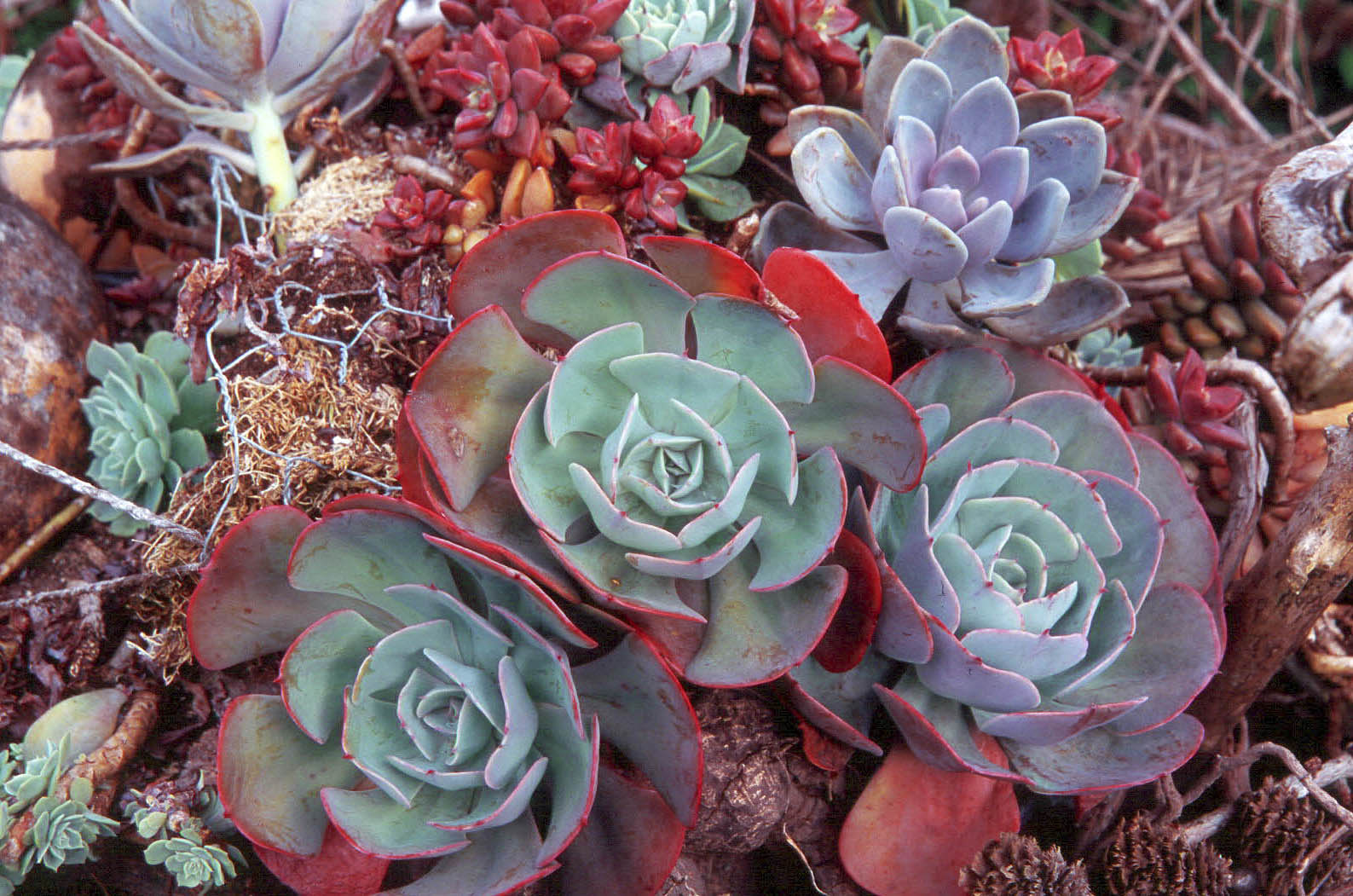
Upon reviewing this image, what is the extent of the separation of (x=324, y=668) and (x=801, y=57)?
1.03 metres

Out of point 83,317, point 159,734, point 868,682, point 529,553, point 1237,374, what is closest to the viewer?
point 529,553

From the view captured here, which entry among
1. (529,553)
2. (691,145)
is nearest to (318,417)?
(529,553)

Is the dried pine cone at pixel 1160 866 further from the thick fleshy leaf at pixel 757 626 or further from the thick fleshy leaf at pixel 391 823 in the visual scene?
Result: the thick fleshy leaf at pixel 391 823

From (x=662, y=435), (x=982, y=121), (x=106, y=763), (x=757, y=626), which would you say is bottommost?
(x=106, y=763)

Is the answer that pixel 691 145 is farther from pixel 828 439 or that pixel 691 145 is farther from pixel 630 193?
pixel 828 439

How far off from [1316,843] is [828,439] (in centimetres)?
78

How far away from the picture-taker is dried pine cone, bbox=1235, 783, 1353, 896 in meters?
1.13

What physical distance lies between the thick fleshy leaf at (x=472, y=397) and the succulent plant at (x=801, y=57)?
0.64 meters

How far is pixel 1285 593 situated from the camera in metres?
1.14

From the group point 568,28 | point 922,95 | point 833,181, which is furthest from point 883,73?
point 568,28

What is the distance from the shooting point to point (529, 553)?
0.98 m

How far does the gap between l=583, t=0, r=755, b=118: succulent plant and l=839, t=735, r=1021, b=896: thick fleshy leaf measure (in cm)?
92

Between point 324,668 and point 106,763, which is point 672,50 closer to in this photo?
point 324,668

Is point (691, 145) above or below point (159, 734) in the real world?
above
